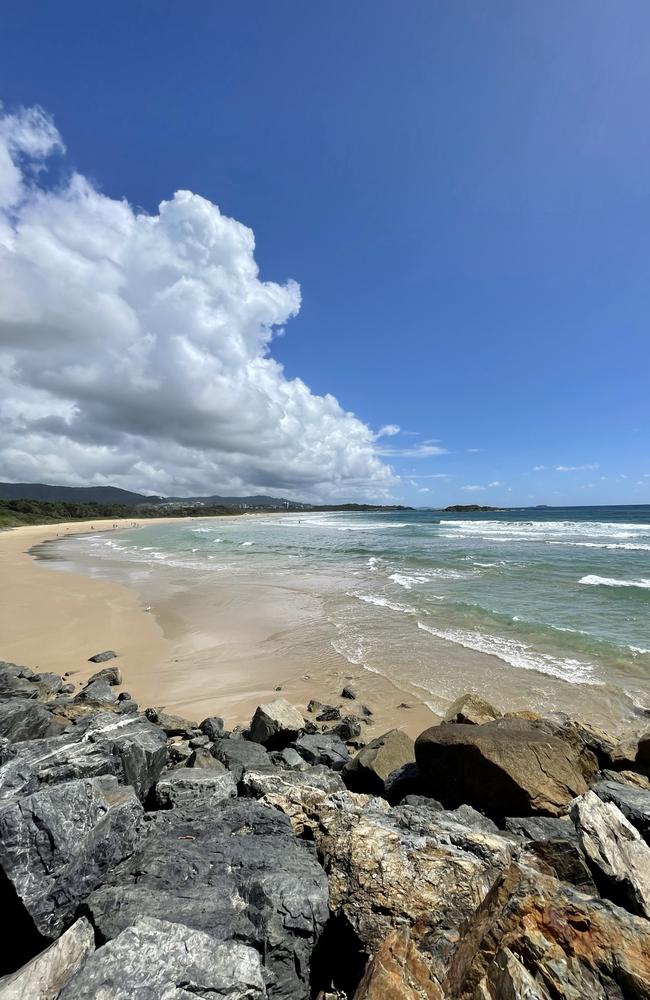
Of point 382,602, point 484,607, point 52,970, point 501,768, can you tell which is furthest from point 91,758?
point 484,607

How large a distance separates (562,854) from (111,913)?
3.30m

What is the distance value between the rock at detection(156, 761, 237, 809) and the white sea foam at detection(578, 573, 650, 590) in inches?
796

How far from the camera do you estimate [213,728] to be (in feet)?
25.2

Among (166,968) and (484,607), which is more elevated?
(166,968)

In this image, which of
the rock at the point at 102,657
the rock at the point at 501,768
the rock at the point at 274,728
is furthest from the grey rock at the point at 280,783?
the rock at the point at 102,657

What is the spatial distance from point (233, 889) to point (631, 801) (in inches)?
154

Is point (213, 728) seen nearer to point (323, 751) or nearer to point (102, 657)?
point (323, 751)

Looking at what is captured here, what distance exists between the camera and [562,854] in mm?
3420

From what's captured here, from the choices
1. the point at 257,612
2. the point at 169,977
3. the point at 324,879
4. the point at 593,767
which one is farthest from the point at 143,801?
the point at 257,612

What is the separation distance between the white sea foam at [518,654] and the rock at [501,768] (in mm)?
5705

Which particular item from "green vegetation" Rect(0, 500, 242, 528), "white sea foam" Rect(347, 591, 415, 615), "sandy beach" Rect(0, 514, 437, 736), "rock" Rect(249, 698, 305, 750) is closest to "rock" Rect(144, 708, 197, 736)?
"sandy beach" Rect(0, 514, 437, 736)

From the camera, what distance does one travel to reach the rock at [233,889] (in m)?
2.77

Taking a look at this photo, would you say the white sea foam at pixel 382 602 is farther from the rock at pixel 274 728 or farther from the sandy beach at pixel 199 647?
the rock at pixel 274 728

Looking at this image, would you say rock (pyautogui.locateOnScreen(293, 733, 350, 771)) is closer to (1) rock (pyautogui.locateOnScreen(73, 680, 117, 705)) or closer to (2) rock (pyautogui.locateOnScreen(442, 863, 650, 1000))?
(2) rock (pyautogui.locateOnScreen(442, 863, 650, 1000))
